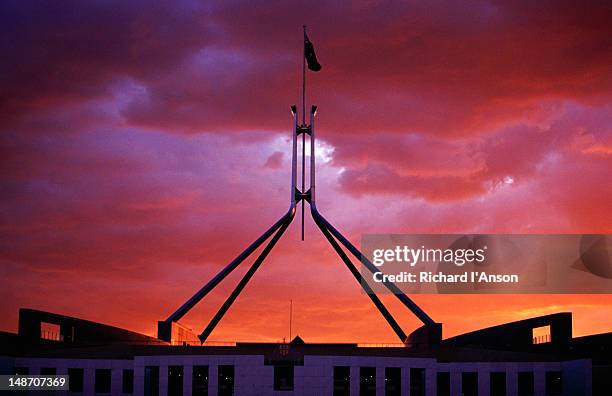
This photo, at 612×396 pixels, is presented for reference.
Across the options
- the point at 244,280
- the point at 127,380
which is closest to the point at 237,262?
the point at 244,280

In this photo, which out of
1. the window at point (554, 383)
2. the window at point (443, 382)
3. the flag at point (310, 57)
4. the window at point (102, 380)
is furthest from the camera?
the flag at point (310, 57)

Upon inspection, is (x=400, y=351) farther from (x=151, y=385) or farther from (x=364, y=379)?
(x=151, y=385)

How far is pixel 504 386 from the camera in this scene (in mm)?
76438

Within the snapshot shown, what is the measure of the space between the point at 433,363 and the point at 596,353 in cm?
2012

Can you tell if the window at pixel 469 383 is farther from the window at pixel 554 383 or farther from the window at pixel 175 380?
the window at pixel 175 380

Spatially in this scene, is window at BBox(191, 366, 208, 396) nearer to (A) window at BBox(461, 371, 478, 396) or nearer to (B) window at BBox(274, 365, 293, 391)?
(B) window at BBox(274, 365, 293, 391)

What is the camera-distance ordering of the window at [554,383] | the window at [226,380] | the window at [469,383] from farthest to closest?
the window at [554,383] < the window at [469,383] < the window at [226,380]

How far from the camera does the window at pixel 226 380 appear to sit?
7331 cm

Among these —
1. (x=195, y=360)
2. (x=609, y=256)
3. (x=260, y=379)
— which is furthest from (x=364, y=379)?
(x=609, y=256)

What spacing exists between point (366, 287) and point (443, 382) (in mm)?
25445

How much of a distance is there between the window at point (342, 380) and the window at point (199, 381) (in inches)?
408

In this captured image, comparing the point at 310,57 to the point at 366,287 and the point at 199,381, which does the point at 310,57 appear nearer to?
the point at 366,287

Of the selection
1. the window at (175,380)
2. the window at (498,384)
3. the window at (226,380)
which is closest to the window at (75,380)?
the window at (175,380)

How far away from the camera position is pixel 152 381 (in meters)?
75.6
